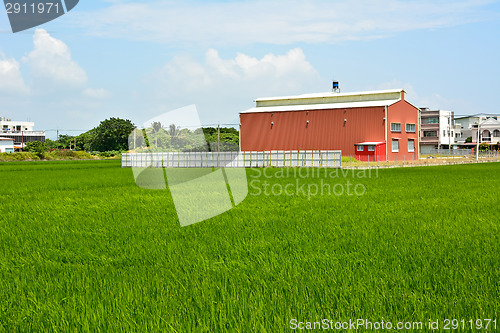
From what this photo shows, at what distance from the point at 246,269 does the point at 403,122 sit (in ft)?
125

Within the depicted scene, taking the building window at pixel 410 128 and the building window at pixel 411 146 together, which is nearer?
the building window at pixel 410 128

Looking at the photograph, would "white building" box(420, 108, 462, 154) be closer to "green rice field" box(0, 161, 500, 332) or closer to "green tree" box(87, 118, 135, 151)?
"green tree" box(87, 118, 135, 151)

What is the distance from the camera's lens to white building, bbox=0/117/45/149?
94.8 metres

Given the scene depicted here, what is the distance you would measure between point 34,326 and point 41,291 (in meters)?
0.80

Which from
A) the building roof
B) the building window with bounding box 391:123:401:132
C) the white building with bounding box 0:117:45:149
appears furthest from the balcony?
the white building with bounding box 0:117:45:149

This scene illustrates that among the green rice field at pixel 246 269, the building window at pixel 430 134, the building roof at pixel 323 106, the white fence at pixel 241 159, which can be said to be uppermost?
the building roof at pixel 323 106

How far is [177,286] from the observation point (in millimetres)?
4129

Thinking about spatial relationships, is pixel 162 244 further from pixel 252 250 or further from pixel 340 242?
pixel 340 242

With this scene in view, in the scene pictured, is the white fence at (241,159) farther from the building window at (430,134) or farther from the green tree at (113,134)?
the building window at (430,134)

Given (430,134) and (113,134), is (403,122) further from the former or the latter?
(113,134)

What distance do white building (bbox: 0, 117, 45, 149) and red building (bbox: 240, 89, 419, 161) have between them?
56.6m

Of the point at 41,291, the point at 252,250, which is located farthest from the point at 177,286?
the point at 252,250

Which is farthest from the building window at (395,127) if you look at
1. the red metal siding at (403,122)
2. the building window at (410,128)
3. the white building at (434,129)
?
the white building at (434,129)

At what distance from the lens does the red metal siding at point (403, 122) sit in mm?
38562
